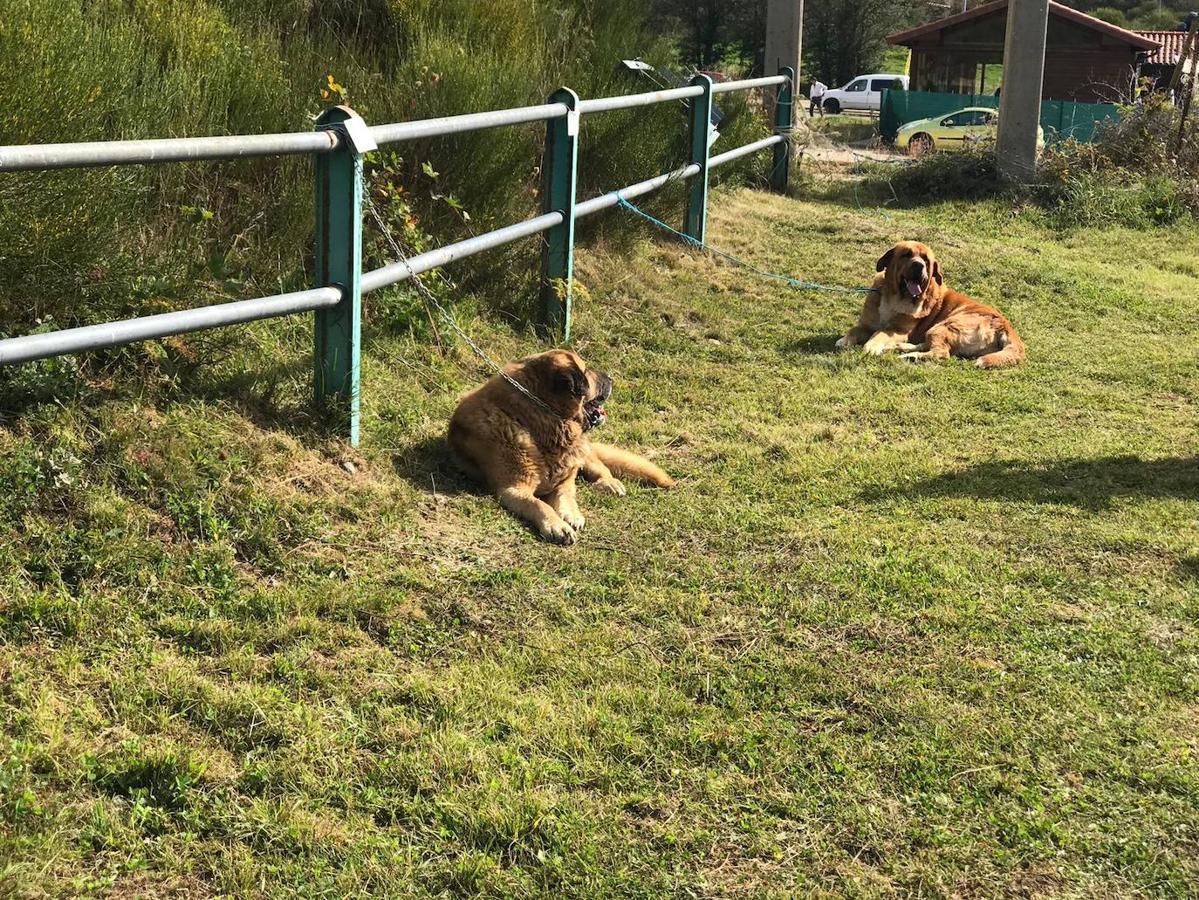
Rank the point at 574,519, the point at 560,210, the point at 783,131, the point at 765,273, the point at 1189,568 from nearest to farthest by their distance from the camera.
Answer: the point at 1189,568 → the point at 574,519 → the point at 560,210 → the point at 765,273 → the point at 783,131

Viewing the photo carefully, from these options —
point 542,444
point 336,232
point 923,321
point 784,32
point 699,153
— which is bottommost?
point 542,444

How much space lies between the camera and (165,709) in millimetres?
3578

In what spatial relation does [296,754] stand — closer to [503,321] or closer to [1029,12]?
[503,321]

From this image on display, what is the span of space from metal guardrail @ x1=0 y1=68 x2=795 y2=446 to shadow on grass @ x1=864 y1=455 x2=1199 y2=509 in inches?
108

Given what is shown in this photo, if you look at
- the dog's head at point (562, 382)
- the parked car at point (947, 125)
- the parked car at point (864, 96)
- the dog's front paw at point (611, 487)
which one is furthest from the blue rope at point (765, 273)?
the parked car at point (864, 96)

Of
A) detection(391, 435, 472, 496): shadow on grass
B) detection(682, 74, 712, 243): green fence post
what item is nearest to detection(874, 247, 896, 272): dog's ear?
detection(682, 74, 712, 243): green fence post

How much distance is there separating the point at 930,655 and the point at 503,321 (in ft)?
14.4

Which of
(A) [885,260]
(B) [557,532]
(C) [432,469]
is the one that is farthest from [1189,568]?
(A) [885,260]

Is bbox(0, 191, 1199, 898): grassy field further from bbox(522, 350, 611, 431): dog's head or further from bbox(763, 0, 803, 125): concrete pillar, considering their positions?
bbox(763, 0, 803, 125): concrete pillar

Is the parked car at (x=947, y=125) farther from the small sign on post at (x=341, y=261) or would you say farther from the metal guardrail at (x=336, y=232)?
the small sign on post at (x=341, y=261)

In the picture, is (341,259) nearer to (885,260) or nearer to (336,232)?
(336,232)

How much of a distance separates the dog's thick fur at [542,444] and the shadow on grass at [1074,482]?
146cm

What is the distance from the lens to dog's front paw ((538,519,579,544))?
17.5 ft

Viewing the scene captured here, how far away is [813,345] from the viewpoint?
31.3 ft
